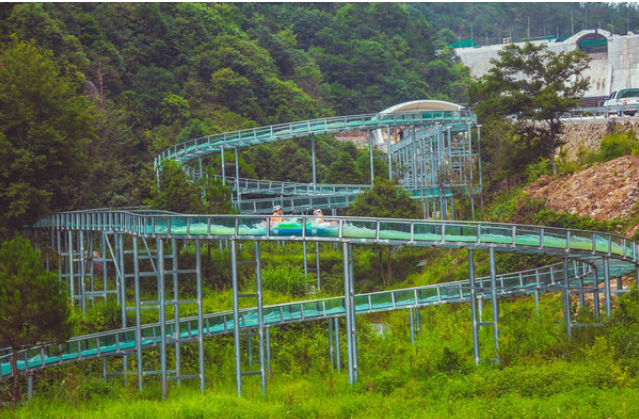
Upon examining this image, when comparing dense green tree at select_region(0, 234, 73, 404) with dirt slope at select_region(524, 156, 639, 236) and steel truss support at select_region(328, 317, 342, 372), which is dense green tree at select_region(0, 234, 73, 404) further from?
dirt slope at select_region(524, 156, 639, 236)

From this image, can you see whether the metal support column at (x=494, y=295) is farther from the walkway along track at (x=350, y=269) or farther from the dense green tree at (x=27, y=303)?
the dense green tree at (x=27, y=303)

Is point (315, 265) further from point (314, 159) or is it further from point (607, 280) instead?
point (607, 280)

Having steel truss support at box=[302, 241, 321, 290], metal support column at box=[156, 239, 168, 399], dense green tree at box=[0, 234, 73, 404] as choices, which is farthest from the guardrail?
steel truss support at box=[302, 241, 321, 290]

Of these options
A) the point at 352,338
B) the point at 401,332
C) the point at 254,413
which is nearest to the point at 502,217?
the point at 401,332

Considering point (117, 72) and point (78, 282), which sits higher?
point (117, 72)

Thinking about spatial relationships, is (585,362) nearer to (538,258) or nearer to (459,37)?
(538,258)
